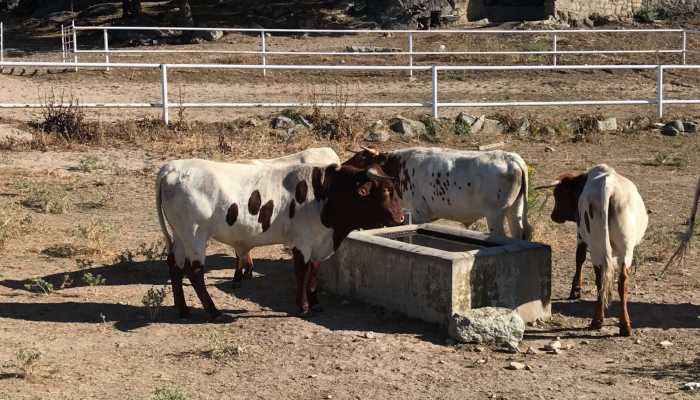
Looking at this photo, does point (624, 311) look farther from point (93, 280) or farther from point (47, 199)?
point (47, 199)

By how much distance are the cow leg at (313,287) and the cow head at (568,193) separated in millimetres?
2272

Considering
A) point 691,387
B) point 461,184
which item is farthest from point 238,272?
point 691,387

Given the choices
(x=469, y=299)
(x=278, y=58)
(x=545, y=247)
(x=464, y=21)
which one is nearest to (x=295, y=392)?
(x=469, y=299)

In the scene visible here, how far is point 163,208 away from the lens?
375 inches

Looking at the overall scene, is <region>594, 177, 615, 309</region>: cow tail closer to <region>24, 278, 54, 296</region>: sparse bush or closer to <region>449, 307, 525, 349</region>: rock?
<region>449, 307, 525, 349</region>: rock

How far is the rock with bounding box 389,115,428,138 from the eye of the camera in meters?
18.1

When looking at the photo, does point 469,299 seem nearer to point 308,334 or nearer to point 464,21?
point 308,334

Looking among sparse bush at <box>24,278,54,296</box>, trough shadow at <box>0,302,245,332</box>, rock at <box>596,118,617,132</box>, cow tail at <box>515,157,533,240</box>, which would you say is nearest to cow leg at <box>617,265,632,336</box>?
cow tail at <box>515,157,533,240</box>

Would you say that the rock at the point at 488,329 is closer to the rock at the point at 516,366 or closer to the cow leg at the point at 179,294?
the rock at the point at 516,366

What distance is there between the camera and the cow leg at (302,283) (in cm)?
961

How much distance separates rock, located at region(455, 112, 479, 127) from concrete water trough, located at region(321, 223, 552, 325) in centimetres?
845

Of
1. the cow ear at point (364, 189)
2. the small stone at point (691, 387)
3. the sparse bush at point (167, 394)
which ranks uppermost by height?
the cow ear at point (364, 189)

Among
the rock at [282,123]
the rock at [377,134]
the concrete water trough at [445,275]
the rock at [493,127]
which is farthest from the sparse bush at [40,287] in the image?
the rock at [493,127]

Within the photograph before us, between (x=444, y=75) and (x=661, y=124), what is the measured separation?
6171 millimetres
